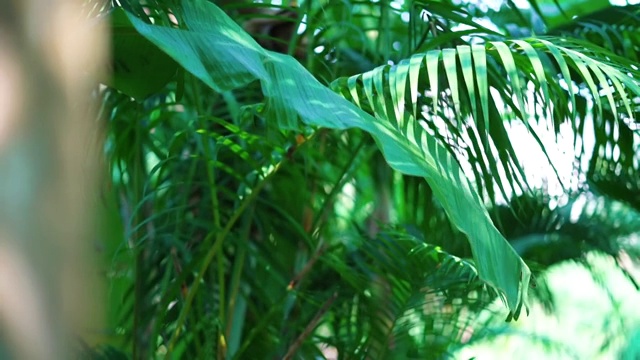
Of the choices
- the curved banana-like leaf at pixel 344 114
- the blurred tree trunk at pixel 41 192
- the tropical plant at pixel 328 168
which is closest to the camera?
the blurred tree trunk at pixel 41 192

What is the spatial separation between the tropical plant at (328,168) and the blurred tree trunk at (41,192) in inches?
22.8

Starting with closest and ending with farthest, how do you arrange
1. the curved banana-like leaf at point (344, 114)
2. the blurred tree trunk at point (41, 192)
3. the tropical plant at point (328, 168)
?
1. the blurred tree trunk at point (41, 192)
2. the curved banana-like leaf at point (344, 114)
3. the tropical plant at point (328, 168)

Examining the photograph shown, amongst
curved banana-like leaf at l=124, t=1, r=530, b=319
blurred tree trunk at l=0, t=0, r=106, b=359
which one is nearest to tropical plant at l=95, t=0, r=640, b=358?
curved banana-like leaf at l=124, t=1, r=530, b=319

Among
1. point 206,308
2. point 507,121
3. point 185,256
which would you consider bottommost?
point 206,308

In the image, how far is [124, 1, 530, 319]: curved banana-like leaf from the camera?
901mm

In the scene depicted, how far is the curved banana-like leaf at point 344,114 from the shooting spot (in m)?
0.90

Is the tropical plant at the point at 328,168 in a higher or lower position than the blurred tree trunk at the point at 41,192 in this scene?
lower

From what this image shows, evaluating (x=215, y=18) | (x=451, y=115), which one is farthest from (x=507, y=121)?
(x=215, y=18)

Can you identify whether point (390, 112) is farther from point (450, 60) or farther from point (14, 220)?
point (14, 220)

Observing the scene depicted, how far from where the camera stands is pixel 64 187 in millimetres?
415

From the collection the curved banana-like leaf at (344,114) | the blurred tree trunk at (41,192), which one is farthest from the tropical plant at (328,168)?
the blurred tree trunk at (41,192)

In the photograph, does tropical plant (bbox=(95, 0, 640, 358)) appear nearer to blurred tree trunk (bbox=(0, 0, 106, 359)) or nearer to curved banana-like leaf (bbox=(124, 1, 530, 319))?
curved banana-like leaf (bbox=(124, 1, 530, 319))

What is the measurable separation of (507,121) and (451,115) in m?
0.09

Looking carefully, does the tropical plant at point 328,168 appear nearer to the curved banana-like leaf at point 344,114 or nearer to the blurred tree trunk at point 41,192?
the curved banana-like leaf at point 344,114
